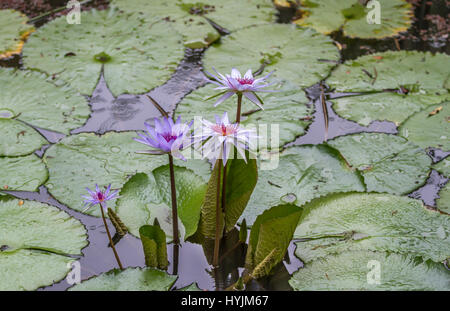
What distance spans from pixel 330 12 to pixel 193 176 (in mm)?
2066

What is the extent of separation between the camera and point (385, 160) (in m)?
2.42

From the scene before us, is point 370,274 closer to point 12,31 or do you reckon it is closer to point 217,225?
point 217,225

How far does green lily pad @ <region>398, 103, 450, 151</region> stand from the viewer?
2.54 m

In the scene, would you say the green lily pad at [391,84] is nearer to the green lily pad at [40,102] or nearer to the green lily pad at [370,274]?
the green lily pad at [370,274]

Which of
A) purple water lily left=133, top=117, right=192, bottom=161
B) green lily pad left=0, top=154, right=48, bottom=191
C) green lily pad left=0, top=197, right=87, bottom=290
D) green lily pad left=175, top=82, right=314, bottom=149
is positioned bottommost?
green lily pad left=0, top=197, right=87, bottom=290

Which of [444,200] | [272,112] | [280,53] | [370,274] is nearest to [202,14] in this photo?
[280,53]

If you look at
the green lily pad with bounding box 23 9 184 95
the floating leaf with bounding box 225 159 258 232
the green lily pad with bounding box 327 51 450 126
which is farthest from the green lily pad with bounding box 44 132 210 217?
the green lily pad with bounding box 327 51 450 126

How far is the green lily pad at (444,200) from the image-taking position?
7.18 feet

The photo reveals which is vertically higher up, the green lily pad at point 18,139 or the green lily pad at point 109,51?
the green lily pad at point 109,51

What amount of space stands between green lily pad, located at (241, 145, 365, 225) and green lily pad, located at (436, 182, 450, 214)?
0.33 m

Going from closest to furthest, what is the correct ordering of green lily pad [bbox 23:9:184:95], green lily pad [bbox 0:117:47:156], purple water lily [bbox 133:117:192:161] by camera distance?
purple water lily [bbox 133:117:192:161], green lily pad [bbox 0:117:47:156], green lily pad [bbox 23:9:184:95]

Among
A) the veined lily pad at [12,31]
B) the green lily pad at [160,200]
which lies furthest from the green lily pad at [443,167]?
the veined lily pad at [12,31]

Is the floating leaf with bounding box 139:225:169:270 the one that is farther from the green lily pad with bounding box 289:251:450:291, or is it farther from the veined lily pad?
the veined lily pad

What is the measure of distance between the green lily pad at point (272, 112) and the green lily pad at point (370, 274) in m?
0.79
